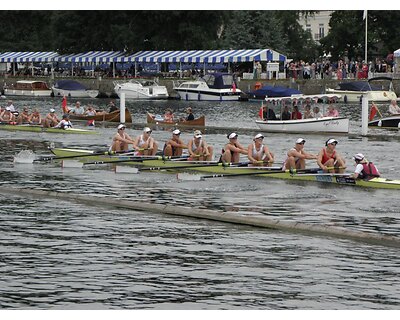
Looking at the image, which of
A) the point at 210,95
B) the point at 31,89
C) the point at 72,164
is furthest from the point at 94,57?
the point at 72,164

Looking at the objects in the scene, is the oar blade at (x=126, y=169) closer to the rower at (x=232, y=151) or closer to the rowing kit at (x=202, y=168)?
the rowing kit at (x=202, y=168)

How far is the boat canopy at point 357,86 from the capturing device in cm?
9444

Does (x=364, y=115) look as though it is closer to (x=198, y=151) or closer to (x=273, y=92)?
(x=198, y=151)

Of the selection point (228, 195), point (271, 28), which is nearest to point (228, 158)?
point (228, 195)

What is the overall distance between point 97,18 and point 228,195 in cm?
9455

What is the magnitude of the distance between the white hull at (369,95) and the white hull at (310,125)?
28.9m

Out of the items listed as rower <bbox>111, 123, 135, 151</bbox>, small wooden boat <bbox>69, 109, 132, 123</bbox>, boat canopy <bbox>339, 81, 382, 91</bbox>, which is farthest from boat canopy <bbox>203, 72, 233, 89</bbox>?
rower <bbox>111, 123, 135, 151</bbox>

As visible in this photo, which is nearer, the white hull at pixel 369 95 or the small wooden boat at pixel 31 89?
the white hull at pixel 369 95

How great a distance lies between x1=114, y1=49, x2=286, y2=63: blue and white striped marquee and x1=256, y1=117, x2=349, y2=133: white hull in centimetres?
4080

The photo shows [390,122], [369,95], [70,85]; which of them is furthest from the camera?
[70,85]

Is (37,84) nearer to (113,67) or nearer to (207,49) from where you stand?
(113,67)

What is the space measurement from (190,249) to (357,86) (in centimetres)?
7106

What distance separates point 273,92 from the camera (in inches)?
3497

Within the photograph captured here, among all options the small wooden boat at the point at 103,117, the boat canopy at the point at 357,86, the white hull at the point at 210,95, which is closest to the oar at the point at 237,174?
the small wooden boat at the point at 103,117
